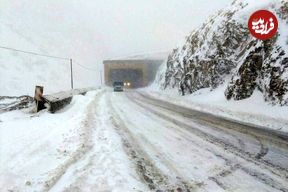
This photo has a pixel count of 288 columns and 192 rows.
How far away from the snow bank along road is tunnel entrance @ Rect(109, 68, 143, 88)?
2622 inches

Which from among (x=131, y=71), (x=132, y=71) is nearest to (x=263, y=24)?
(x=132, y=71)

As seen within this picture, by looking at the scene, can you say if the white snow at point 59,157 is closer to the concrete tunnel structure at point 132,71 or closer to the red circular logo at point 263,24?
the red circular logo at point 263,24

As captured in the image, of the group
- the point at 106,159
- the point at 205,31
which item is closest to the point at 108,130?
the point at 106,159

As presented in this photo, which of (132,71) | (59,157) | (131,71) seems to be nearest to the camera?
(59,157)

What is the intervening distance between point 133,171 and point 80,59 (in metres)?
108

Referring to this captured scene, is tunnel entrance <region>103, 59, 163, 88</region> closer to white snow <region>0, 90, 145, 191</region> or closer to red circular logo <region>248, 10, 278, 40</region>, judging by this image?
red circular logo <region>248, 10, 278, 40</region>

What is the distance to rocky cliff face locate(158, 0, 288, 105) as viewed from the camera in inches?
673

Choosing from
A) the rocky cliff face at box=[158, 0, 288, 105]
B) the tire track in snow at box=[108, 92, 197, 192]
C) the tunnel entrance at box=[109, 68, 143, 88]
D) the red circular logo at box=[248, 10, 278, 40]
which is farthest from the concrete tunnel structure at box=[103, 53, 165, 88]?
the tire track in snow at box=[108, 92, 197, 192]

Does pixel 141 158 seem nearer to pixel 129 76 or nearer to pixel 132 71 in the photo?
pixel 132 71

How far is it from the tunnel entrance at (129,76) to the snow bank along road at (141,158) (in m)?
66.6

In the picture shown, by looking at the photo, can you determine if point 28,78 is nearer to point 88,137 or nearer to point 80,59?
point 80,59

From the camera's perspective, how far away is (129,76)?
3150 inches

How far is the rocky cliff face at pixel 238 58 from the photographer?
56.1 ft

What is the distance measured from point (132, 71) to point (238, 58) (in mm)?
56805
